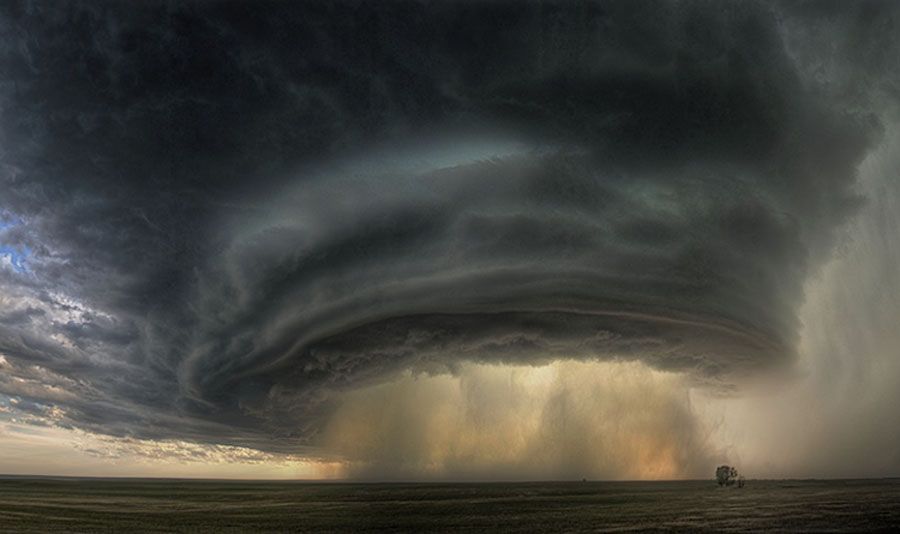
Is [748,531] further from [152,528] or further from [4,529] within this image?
[4,529]

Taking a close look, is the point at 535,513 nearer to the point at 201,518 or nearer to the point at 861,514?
the point at 861,514

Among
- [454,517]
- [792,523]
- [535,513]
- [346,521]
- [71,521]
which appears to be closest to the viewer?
[792,523]

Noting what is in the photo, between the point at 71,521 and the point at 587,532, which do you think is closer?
the point at 587,532

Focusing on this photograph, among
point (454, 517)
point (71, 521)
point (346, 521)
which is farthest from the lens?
point (454, 517)

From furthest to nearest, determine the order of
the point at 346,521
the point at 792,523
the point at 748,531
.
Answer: the point at 346,521, the point at 792,523, the point at 748,531

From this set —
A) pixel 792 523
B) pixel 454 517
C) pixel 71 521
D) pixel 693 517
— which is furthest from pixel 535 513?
pixel 71 521

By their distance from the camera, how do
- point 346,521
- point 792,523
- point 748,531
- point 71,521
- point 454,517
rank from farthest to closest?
point 454,517, point 346,521, point 71,521, point 792,523, point 748,531

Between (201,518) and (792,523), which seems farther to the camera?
(201,518)

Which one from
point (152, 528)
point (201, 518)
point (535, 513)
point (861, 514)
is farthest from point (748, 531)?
point (201, 518)
